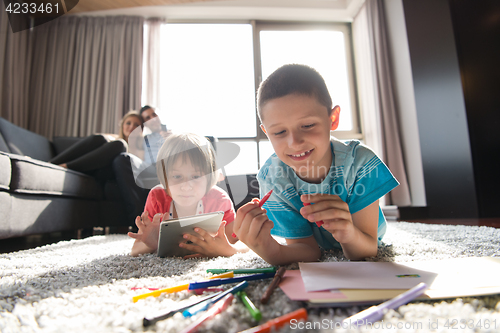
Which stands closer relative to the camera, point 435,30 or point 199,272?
point 199,272

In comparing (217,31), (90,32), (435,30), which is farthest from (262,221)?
(90,32)

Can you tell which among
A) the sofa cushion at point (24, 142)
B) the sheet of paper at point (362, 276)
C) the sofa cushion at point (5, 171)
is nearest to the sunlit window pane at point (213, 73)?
the sofa cushion at point (24, 142)

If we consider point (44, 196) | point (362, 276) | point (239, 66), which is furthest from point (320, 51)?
point (362, 276)


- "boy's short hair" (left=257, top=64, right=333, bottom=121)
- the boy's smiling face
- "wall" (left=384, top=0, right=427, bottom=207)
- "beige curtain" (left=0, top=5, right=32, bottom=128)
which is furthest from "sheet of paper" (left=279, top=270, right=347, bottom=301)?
"beige curtain" (left=0, top=5, right=32, bottom=128)

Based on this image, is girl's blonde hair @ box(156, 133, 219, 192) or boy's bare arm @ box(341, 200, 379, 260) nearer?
boy's bare arm @ box(341, 200, 379, 260)

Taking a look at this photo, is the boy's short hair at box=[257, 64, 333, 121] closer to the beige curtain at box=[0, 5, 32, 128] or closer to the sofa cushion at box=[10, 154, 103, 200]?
the sofa cushion at box=[10, 154, 103, 200]

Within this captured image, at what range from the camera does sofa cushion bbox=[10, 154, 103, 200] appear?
3.58ft

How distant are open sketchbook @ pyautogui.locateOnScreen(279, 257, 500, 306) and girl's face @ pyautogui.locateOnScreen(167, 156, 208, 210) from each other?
49 cm

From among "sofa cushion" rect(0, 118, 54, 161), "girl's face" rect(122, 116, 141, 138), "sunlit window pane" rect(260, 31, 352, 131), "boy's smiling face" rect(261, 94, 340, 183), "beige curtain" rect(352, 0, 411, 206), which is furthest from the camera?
"sunlit window pane" rect(260, 31, 352, 131)

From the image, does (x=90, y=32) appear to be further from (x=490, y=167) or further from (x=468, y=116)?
(x=490, y=167)

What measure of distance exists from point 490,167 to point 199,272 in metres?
1.86

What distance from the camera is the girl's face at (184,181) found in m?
0.89

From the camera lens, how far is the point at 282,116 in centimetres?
63

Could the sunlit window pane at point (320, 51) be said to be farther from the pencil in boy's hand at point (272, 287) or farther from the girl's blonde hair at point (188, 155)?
the pencil in boy's hand at point (272, 287)
